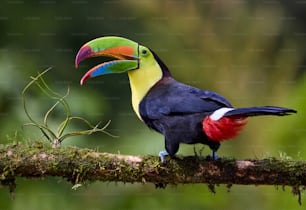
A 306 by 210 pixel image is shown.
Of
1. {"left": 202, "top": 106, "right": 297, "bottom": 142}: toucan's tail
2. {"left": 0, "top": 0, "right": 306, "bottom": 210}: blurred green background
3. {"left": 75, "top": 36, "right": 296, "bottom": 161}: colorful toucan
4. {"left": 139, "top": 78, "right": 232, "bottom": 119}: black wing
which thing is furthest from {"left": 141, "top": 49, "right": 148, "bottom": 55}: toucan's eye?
{"left": 0, "top": 0, "right": 306, "bottom": 210}: blurred green background

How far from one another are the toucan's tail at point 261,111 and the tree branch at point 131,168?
0.15 m

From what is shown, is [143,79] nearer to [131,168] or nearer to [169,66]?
[131,168]

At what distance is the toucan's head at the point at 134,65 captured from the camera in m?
2.75

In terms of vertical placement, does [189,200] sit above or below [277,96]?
→ below

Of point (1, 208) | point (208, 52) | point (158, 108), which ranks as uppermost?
point (208, 52)

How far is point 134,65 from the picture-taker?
280cm

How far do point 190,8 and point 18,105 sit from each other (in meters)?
1.29

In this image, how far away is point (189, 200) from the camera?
3.78 meters

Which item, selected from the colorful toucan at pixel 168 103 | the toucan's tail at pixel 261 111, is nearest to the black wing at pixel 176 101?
the colorful toucan at pixel 168 103

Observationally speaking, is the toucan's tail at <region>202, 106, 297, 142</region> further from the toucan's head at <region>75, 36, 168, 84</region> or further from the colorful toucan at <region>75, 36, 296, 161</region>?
the toucan's head at <region>75, 36, 168, 84</region>

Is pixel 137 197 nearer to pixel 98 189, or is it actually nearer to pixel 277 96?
pixel 98 189

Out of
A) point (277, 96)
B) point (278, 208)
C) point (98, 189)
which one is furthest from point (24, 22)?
point (278, 208)

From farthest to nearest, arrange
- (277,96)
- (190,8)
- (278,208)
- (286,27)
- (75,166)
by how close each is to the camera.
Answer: (286,27) < (190,8) < (277,96) < (278,208) < (75,166)

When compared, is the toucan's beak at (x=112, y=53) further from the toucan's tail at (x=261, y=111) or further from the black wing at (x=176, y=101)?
the toucan's tail at (x=261, y=111)
